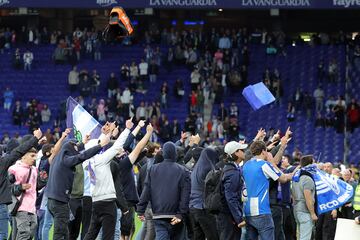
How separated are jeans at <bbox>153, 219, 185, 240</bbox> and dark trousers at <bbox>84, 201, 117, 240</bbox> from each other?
648 millimetres

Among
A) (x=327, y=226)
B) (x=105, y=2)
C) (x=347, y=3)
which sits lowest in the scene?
(x=327, y=226)

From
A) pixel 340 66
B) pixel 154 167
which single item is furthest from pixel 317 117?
pixel 154 167

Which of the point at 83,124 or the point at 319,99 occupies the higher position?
the point at 83,124

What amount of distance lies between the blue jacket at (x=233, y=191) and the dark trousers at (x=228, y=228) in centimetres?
10

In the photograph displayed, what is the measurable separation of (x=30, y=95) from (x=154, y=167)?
27.5 meters

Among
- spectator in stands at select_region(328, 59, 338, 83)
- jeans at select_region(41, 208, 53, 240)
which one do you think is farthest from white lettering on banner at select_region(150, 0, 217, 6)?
jeans at select_region(41, 208, 53, 240)

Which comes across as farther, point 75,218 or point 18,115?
point 18,115

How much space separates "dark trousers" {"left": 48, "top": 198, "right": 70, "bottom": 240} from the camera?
51.7ft

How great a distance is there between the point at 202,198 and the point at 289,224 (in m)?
1.85

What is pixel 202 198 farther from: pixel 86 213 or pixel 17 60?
pixel 17 60

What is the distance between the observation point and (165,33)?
43.9 meters

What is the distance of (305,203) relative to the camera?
1686 cm

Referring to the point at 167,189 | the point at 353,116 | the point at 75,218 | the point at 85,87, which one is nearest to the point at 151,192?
the point at 167,189

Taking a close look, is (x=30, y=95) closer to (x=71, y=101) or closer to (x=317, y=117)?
(x=317, y=117)
